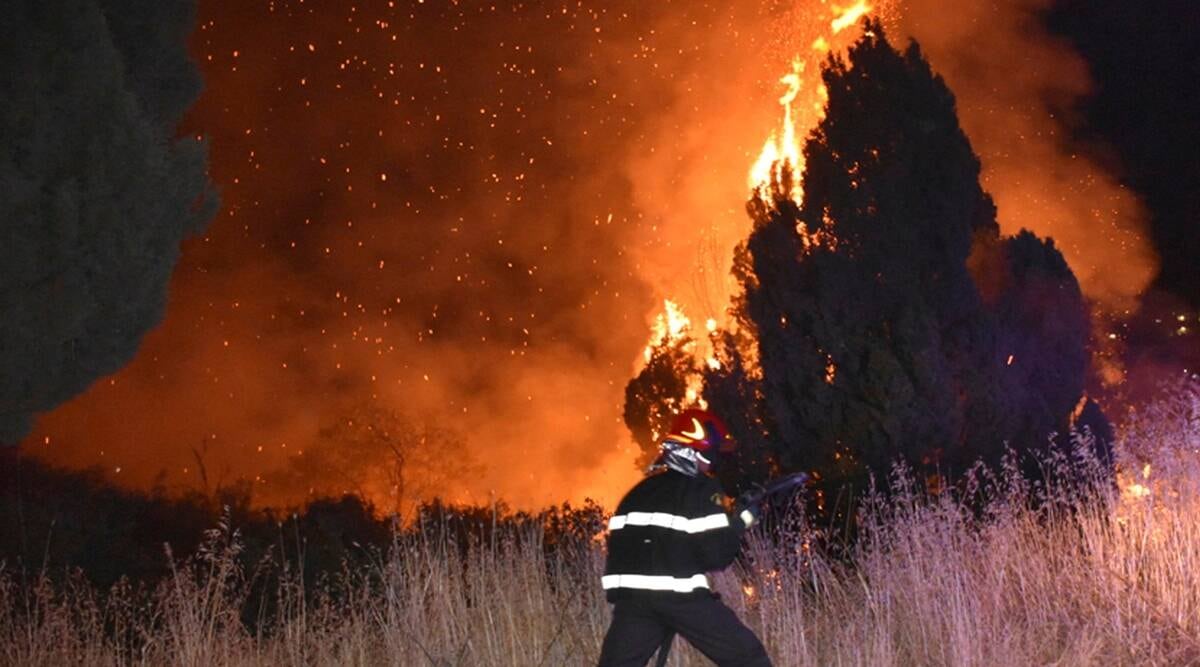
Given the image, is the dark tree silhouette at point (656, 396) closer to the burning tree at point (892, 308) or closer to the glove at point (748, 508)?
the burning tree at point (892, 308)

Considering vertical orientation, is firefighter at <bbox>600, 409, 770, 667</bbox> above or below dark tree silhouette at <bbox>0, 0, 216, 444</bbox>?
below

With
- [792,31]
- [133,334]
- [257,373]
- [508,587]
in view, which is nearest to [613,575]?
[508,587]

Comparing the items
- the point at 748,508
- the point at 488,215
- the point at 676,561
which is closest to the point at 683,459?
the point at 748,508

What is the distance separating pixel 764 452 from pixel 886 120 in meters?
4.12

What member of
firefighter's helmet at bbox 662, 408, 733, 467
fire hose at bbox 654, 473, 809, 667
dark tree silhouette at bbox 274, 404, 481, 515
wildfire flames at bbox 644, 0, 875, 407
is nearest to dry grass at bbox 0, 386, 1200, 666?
fire hose at bbox 654, 473, 809, 667

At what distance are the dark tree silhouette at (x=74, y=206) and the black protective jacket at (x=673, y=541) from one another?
5645 mm

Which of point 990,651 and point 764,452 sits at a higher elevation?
point 764,452

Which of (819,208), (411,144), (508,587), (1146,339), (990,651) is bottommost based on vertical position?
(990,651)

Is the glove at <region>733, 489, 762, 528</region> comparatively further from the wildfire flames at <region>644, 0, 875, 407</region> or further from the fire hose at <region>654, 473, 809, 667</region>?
the wildfire flames at <region>644, 0, 875, 407</region>

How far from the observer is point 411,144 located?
106 ft

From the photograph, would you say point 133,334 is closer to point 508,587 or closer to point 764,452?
point 508,587

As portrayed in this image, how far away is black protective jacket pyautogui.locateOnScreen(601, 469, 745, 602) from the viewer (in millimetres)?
5926

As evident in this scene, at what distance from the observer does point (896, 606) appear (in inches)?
347

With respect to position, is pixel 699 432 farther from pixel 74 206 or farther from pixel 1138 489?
pixel 74 206
